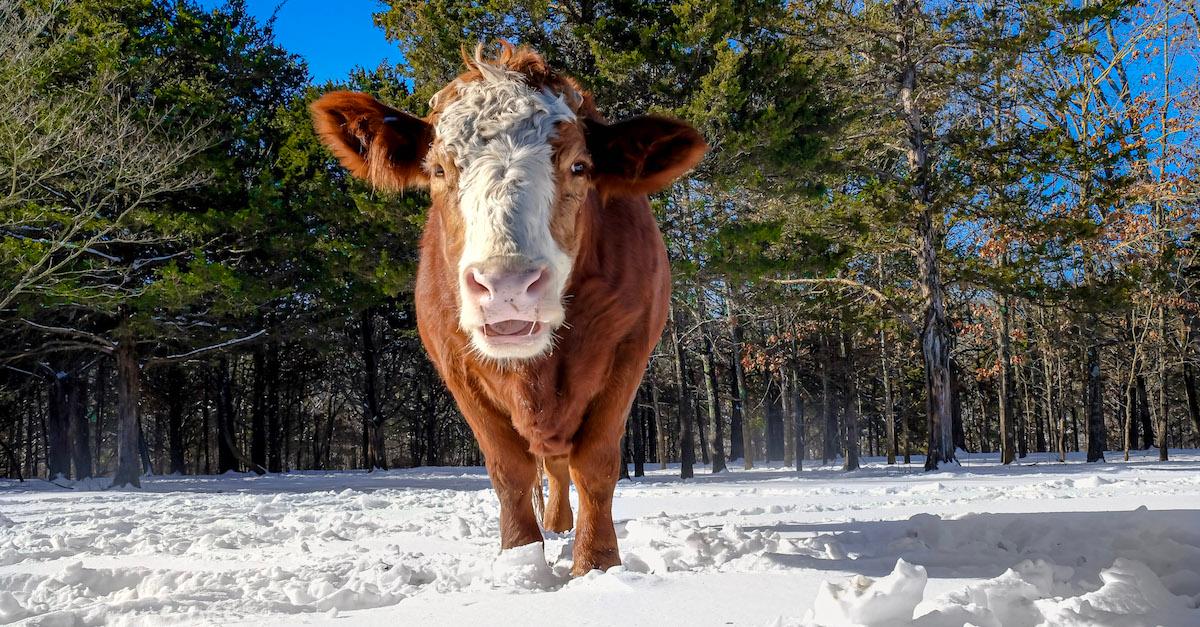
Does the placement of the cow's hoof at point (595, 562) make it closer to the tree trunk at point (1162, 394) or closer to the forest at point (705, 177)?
the forest at point (705, 177)

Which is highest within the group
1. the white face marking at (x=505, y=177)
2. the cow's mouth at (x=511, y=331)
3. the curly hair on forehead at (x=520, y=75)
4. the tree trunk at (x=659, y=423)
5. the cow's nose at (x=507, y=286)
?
the curly hair on forehead at (x=520, y=75)

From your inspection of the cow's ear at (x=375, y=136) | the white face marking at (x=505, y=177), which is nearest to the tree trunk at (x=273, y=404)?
the cow's ear at (x=375, y=136)

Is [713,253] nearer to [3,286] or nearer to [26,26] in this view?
[26,26]

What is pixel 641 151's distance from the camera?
365 cm

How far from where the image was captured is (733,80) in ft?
45.2

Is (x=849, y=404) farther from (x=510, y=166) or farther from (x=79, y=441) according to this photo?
(x=510, y=166)

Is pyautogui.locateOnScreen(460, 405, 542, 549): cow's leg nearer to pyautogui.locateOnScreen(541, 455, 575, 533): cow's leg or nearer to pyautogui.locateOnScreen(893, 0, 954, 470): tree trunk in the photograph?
pyautogui.locateOnScreen(541, 455, 575, 533): cow's leg

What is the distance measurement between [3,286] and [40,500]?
438 centimetres

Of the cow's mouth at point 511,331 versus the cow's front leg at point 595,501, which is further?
the cow's front leg at point 595,501

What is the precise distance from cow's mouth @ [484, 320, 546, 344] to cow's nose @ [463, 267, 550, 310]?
→ 115 millimetres

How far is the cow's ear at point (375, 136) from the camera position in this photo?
12.1ft

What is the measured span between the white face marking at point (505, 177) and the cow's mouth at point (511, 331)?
5cm

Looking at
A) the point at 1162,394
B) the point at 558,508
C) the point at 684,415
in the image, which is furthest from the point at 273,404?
the point at 1162,394

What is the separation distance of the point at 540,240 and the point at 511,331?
0.34 metres
